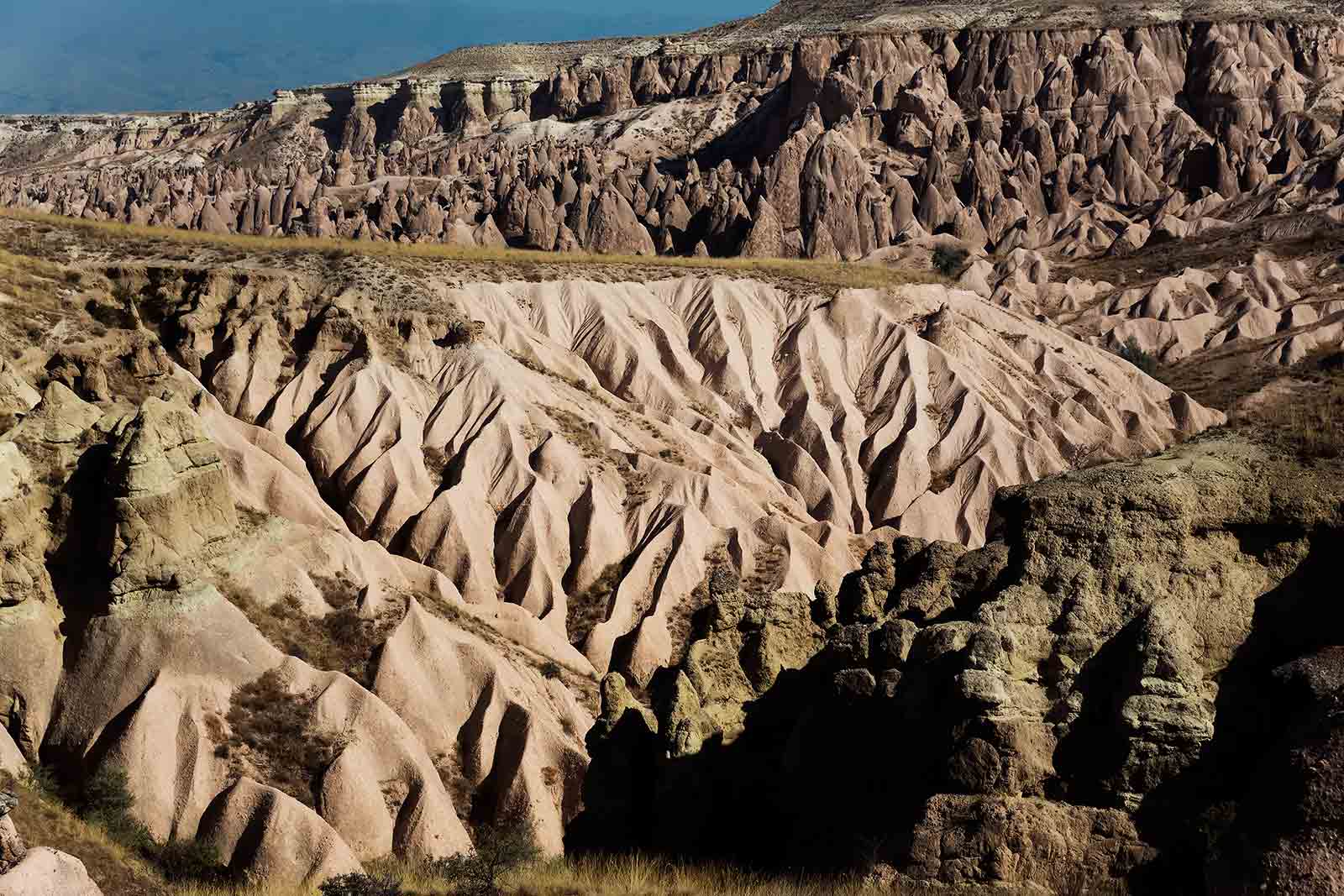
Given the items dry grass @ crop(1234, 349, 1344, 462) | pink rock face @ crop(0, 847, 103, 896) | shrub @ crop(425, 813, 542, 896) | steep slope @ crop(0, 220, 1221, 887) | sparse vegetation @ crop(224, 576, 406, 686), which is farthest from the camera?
sparse vegetation @ crop(224, 576, 406, 686)

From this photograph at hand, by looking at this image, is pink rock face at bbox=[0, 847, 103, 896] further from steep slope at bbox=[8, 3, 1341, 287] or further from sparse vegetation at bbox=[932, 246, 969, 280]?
sparse vegetation at bbox=[932, 246, 969, 280]

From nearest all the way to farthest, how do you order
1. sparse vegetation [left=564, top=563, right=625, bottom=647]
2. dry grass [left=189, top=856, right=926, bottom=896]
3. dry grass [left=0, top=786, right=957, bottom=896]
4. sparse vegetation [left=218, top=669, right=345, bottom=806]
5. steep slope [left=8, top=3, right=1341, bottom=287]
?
dry grass [left=189, top=856, right=926, bottom=896] → dry grass [left=0, top=786, right=957, bottom=896] → sparse vegetation [left=218, top=669, right=345, bottom=806] → sparse vegetation [left=564, top=563, right=625, bottom=647] → steep slope [left=8, top=3, right=1341, bottom=287]

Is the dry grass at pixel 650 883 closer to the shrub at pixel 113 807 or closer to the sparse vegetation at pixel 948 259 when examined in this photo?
the shrub at pixel 113 807

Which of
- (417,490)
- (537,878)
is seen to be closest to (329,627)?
(537,878)

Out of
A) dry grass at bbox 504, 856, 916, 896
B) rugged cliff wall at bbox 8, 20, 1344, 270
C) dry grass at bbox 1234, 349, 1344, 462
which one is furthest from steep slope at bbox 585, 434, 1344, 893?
rugged cliff wall at bbox 8, 20, 1344, 270

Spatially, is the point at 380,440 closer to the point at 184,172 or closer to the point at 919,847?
the point at 919,847

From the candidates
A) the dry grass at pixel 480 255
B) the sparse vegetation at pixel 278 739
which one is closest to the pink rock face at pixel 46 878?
the sparse vegetation at pixel 278 739

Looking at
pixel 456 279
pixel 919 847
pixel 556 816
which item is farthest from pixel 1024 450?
pixel 919 847
